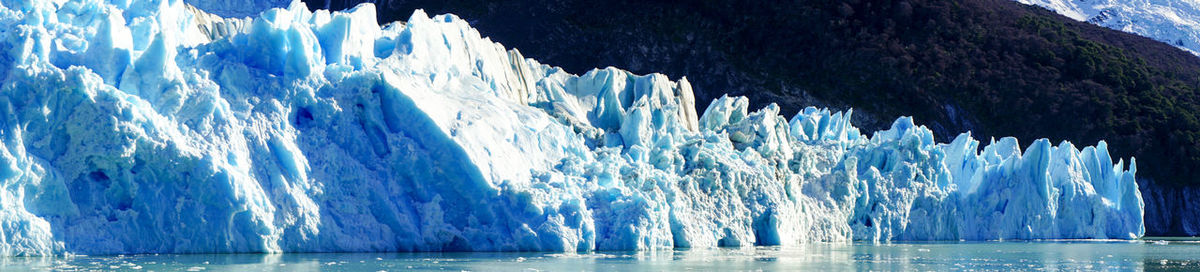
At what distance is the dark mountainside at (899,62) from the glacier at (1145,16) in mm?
26489

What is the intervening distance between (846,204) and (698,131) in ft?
10.9

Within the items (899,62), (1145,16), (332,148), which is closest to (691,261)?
(332,148)

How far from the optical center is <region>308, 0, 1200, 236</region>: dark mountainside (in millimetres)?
49094

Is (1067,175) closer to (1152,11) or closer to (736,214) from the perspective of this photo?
(736,214)

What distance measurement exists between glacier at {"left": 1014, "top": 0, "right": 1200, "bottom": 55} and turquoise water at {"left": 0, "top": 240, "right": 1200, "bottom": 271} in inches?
2414

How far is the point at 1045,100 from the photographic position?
49.5 metres

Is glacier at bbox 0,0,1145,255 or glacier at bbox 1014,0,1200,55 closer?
glacier at bbox 0,0,1145,255

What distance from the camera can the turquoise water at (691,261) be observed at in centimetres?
1619

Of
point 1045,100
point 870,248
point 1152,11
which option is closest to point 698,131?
point 870,248

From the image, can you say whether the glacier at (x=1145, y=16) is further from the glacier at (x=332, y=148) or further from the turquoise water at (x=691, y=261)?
the glacier at (x=332, y=148)

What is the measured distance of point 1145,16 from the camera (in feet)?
290

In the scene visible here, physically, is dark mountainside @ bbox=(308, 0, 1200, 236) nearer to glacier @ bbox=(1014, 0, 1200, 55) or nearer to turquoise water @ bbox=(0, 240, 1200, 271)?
turquoise water @ bbox=(0, 240, 1200, 271)

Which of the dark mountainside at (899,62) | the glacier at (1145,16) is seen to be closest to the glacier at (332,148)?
the dark mountainside at (899,62)

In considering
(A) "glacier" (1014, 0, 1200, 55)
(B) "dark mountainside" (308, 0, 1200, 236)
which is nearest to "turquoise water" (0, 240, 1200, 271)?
(B) "dark mountainside" (308, 0, 1200, 236)
